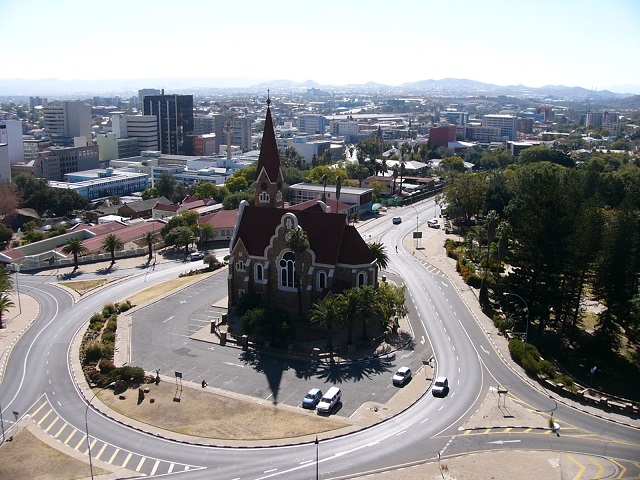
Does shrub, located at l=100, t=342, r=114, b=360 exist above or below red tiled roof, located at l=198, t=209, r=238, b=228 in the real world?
below

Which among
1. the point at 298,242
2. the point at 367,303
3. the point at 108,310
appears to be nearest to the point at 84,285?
the point at 108,310

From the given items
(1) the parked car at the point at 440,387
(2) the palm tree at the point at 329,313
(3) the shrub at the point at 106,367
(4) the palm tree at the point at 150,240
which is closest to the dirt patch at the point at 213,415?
(3) the shrub at the point at 106,367

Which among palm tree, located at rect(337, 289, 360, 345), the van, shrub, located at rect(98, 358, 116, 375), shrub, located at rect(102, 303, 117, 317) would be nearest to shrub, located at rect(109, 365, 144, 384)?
shrub, located at rect(98, 358, 116, 375)

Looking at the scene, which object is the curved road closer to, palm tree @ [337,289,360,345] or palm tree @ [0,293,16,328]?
palm tree @ [0,293,16,328]

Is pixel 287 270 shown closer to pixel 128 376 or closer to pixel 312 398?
pixel 312 398

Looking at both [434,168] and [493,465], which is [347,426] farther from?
[434,168]

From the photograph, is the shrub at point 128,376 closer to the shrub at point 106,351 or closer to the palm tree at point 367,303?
the shrub at point 106,351
